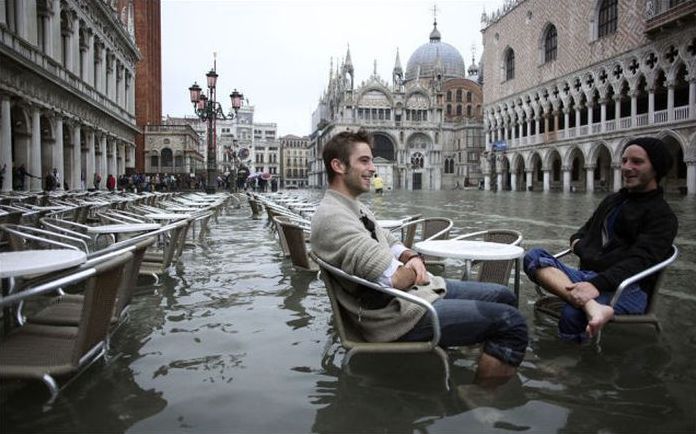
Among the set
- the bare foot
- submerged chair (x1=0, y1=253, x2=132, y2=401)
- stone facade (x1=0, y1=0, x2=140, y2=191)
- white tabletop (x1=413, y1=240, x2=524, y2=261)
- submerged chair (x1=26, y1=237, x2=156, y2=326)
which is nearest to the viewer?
submerged chair (x1=0, y1=253, x2=132, y2=401)

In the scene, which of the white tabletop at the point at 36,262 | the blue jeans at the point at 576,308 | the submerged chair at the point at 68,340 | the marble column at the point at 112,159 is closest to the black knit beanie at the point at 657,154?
the blue jeans at the point at 576,308

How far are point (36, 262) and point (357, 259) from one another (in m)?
2.06

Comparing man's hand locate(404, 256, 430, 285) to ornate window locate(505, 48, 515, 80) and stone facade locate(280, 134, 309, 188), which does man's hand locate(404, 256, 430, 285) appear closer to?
ornate window locate(505, 48, 515, 80)

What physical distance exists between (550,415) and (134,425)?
6.75ft

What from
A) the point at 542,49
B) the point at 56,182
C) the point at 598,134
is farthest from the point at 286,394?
the point at 542,49

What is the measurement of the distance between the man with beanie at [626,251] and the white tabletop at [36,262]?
311 centimetres

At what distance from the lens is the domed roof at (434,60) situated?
81500 millimetres

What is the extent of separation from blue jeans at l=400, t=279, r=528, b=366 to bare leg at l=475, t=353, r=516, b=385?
0.03m

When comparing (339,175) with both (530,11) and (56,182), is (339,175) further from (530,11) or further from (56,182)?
(530,11)

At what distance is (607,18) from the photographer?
36.9 m

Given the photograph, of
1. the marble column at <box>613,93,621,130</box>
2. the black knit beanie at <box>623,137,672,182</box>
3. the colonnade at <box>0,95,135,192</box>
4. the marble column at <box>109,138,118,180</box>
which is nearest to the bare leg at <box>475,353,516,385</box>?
the black knit beanie at <box>623,137,672,182</box>

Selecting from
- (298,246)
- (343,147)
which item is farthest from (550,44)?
(343,147)

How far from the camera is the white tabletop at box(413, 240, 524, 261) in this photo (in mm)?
4039

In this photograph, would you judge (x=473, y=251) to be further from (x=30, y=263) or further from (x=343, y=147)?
(x=30, y=263)
